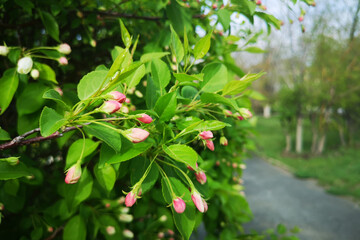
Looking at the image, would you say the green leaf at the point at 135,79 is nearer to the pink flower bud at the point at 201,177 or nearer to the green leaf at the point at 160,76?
the green leaf at the point at 160,76

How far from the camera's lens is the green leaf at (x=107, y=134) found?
51 cm

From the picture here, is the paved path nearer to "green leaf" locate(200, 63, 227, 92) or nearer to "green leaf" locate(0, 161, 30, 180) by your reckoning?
"green leaf" locate(200, 63, 227, 92)

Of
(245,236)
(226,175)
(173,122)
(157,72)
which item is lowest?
(245,236)

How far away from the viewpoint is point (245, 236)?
1479mm

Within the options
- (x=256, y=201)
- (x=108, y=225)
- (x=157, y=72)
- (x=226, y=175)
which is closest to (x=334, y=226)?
(x=256, y=201)

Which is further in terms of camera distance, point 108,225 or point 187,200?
point 108,225

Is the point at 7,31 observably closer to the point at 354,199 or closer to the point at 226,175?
the point at 226,175

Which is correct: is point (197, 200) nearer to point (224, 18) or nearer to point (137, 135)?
point (137, 135)

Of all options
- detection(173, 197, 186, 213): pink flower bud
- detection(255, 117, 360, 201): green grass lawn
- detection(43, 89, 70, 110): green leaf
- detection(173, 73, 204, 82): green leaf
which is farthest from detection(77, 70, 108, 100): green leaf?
detection(255, 117, 360, 201): green grass lawn

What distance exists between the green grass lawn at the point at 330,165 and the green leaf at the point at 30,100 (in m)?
5.82

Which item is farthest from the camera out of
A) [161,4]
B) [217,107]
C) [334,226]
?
[334,226]

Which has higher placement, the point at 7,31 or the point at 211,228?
the point at 7,31

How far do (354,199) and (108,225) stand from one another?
17.9ft

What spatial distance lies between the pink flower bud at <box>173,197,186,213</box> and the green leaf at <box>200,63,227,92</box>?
30 centimetres
